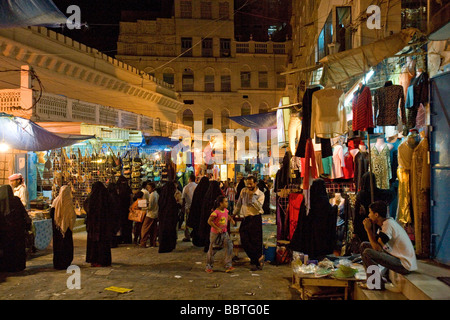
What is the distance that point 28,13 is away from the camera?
6113 millimetres

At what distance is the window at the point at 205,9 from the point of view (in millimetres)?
35531

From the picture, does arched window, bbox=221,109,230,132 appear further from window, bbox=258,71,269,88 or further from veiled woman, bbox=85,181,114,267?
veiled woman, bbox=85,181,114,267

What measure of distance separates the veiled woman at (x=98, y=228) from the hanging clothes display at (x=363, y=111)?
5.33 meters

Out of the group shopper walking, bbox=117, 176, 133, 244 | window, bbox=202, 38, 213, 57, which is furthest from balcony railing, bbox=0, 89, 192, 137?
window, bbox=202, 38, 213, 57

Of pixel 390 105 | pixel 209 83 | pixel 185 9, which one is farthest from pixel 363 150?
pixel 185 9

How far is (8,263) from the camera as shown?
782 cm

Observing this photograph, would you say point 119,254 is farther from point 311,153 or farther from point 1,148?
point 311,153

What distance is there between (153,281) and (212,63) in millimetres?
31211

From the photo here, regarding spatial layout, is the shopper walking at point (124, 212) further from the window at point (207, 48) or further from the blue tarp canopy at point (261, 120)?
the window at point (207, 48)

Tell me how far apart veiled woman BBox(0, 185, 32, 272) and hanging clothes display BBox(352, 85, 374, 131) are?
21.9 ft

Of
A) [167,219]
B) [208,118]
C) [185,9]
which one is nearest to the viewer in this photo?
[167,219]

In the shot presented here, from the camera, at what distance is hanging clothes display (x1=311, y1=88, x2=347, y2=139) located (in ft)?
19.9

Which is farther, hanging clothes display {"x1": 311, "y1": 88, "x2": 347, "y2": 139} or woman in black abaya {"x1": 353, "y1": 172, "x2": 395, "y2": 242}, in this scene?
woman in black abaya {"x1": 353, "y1": 172, "x2": 395, "y2": 242}

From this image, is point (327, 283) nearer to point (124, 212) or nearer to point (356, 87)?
point (356, 87)
